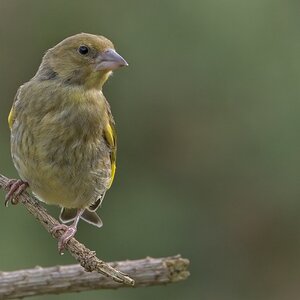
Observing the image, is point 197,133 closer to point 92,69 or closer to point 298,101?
point 298,101

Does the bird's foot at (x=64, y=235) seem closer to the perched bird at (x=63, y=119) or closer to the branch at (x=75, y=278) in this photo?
the branch at (x=75, y=278)

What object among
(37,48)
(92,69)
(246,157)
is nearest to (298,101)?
(246,157)

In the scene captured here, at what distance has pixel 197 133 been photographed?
9789mm

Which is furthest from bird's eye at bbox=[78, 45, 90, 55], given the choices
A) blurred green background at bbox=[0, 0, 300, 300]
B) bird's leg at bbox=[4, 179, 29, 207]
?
blurred green background at bbox=[0, 0, 300, 300]

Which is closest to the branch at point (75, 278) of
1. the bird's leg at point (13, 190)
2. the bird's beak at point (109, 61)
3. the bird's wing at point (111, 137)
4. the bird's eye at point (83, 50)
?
the bird's leg at point (13, 190)

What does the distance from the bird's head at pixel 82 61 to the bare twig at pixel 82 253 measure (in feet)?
2.15

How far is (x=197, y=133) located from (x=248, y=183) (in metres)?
0.67

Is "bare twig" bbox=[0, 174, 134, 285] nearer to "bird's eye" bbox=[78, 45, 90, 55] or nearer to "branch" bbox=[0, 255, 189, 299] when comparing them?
"branch" bbox=[0, 255, 189, 299]

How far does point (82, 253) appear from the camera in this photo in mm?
4504

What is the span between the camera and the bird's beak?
16.8 ft

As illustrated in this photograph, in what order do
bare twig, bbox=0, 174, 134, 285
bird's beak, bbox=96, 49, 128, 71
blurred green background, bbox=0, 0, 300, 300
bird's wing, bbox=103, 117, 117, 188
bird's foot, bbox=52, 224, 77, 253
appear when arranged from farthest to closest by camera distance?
1. blurred green background, bbox=0, 0, 300, 300
2. bird's wing, bbox=103, 117, 117, 188
3. bird's beak, bbox=96, 49, 128, 71
4. bird's foot, bbox=52, 224, 77, 253
5. bare twig, bbox=0, 174, 134, 285

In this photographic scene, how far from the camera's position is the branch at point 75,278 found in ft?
15.8

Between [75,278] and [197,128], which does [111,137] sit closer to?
[75,278]

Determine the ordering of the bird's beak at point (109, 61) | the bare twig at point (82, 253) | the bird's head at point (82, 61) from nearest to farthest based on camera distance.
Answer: the bare twig at point (82, 253), the bird's beak at point (109, 61), the bird's head at point (82, 61)
